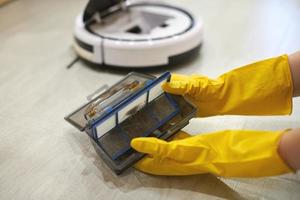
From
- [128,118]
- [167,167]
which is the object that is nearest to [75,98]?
[128,118]

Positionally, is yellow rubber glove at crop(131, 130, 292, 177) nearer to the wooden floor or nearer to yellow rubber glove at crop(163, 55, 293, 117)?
the wooden floor

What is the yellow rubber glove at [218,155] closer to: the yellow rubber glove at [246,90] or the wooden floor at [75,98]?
the wooden floor at [75,98]

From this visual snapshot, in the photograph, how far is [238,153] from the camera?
31.0 inches

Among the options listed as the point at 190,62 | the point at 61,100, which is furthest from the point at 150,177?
the point at 190,62

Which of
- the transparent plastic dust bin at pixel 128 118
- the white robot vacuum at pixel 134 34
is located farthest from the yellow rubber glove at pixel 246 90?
the white robot vacuum at pixel 134 34

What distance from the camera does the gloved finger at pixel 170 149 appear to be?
84cm

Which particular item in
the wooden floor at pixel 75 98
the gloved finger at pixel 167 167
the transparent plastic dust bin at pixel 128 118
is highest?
the transparent plastic dust bin at pixel 128 118

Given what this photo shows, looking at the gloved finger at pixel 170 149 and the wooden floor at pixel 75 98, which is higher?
the gloved finger at pixel 170 149

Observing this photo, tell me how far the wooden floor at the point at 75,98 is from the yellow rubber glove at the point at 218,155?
52mm

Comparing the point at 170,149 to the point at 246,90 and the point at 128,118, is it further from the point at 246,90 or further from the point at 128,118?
the point at 246,90

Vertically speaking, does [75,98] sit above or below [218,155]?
below

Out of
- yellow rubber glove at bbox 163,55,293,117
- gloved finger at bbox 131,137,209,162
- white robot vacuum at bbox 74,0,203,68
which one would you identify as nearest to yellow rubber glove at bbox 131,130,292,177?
gloved finger at bbox 131,137,209,162

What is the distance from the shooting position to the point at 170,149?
0.85 metres

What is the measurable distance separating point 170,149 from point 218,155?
0.11 meters
